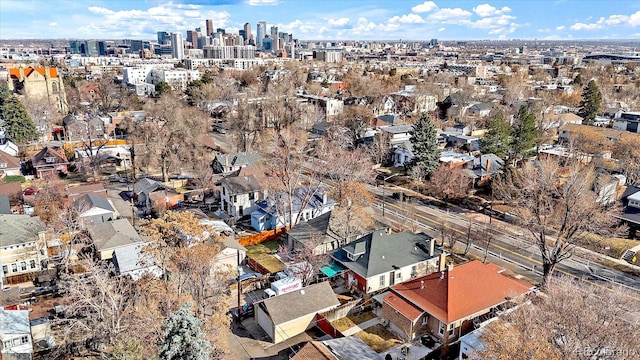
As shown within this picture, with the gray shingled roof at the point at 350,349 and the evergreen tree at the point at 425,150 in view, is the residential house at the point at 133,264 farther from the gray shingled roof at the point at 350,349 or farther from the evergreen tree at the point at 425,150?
the evergreen tree at the point at 425,150

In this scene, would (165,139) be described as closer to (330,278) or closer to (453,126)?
(330,278)

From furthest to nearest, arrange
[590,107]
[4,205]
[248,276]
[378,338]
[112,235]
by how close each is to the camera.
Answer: [590,107] < [4,205] < [112,235] < [248,276] < [378,338]

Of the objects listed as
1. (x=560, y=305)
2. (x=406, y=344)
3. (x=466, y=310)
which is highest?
(x=560, y=305)

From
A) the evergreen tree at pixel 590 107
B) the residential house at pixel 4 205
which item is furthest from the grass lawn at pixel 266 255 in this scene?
the evergreen tree at pixel 590 107

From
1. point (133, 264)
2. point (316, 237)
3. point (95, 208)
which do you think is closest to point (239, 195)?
point (316, 237)

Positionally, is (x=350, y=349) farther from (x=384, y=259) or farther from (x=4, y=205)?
(x=4, y=205)

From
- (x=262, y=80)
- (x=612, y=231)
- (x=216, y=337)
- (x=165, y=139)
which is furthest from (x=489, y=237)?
(x=262, y=80)
